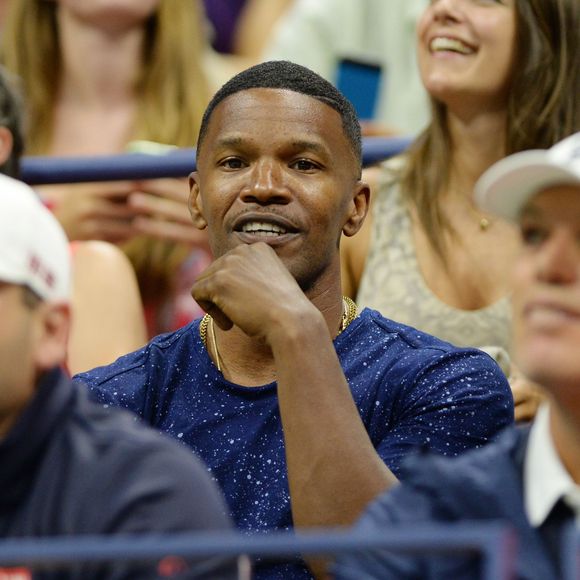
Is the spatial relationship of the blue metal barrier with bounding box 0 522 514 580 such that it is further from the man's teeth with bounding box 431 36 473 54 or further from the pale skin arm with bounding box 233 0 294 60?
the pale skin arm with bounding box 233 0 294 60

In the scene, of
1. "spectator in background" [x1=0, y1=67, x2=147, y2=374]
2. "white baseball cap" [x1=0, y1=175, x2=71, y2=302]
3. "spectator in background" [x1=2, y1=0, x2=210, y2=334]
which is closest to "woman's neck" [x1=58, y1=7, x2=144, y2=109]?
"spectator in background" [x1=2, y1=0, x2=210, y2=334]

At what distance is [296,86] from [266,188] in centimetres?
23

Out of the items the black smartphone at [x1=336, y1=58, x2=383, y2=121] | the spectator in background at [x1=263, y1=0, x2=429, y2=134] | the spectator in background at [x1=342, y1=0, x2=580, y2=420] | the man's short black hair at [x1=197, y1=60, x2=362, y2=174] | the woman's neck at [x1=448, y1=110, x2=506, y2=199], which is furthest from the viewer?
the spectator in background at [x1=263, y1=0, x2=429, y2=134]

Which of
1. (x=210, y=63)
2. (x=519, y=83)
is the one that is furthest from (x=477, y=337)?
(x=210, y=63)

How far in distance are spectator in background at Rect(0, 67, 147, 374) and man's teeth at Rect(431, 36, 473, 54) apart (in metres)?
0.90

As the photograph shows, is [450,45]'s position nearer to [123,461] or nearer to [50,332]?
[50,332]

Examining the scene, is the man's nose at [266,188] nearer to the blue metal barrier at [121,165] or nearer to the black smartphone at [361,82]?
the blue metal barrier at [121,165]

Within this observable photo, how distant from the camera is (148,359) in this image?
3166 millimetres

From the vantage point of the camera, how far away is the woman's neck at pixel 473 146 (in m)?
4.00

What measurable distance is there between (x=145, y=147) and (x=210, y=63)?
1.68ft

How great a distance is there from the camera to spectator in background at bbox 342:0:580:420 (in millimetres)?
3896

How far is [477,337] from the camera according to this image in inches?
148

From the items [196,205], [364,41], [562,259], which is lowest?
[562,259]

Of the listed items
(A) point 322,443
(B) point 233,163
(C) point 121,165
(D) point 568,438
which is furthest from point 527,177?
(C) point 121,165
